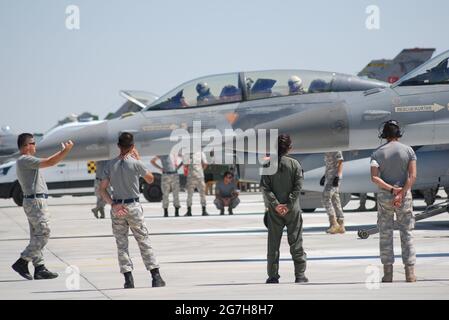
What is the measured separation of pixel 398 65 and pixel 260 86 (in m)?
14.0

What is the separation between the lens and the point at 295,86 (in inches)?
696

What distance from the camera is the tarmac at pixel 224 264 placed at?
9.41 metres

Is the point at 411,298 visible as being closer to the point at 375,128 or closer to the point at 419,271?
the point at 419,271

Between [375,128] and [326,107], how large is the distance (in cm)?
91

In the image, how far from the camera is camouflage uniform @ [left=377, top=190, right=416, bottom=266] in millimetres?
10180

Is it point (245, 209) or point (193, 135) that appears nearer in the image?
point (193, 135)

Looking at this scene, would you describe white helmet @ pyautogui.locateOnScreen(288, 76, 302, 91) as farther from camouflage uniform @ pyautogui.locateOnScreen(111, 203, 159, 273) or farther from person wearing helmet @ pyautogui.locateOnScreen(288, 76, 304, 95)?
camouflage uniform @ pyautogui.locateOnScreen(111, 203, 159, 273)

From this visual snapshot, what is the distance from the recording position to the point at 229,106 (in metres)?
18.0

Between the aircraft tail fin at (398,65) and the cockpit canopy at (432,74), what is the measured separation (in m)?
14.4

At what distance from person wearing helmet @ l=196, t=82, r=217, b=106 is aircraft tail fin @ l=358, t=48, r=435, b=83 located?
13.0m

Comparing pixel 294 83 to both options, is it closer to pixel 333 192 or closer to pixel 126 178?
pixel 333 192

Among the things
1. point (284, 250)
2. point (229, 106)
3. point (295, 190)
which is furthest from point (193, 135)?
point (295, 190)

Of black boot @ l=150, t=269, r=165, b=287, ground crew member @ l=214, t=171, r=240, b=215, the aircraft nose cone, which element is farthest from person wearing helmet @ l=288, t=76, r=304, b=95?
black boot @ l=150, t=269, r=165, b=287

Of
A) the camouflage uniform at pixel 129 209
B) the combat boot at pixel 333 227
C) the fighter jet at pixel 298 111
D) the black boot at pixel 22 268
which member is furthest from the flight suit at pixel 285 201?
the combat boot at pixel 333 227
